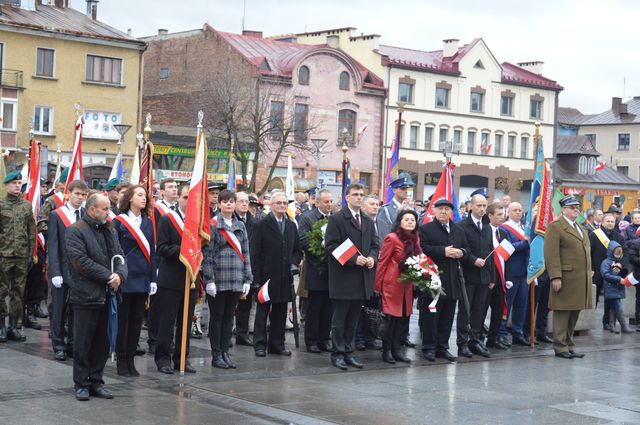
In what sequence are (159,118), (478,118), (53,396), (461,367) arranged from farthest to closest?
(478,118) < (159,118) < (461,367) < (53,396)

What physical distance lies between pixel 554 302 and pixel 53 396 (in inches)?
284

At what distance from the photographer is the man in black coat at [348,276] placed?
1237 centimetres

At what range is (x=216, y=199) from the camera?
12891 millimetres

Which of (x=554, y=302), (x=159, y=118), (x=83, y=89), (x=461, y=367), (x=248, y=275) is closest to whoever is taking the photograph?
(x=248, y=275)

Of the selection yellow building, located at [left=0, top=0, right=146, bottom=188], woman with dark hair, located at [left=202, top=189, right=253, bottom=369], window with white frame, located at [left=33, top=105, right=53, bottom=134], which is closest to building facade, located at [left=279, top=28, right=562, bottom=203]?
yellow building, located at [left=0, top=0, right=146, bottom=188]

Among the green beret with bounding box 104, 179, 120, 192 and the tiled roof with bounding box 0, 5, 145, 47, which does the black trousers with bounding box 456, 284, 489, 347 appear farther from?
the tiled roof with bounding box 0, 5, 145, 47

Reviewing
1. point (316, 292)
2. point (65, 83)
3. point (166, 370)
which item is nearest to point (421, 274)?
point (316, 292)

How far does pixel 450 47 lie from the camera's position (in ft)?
212

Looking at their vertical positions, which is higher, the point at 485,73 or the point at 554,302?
the point at 485,73

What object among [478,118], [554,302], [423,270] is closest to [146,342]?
[423,270]

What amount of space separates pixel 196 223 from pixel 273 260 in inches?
76.7

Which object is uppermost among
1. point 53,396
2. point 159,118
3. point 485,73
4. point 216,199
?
point 485,73

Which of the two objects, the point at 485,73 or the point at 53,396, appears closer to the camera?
the point at 53,396

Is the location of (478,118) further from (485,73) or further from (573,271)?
(573,271)
